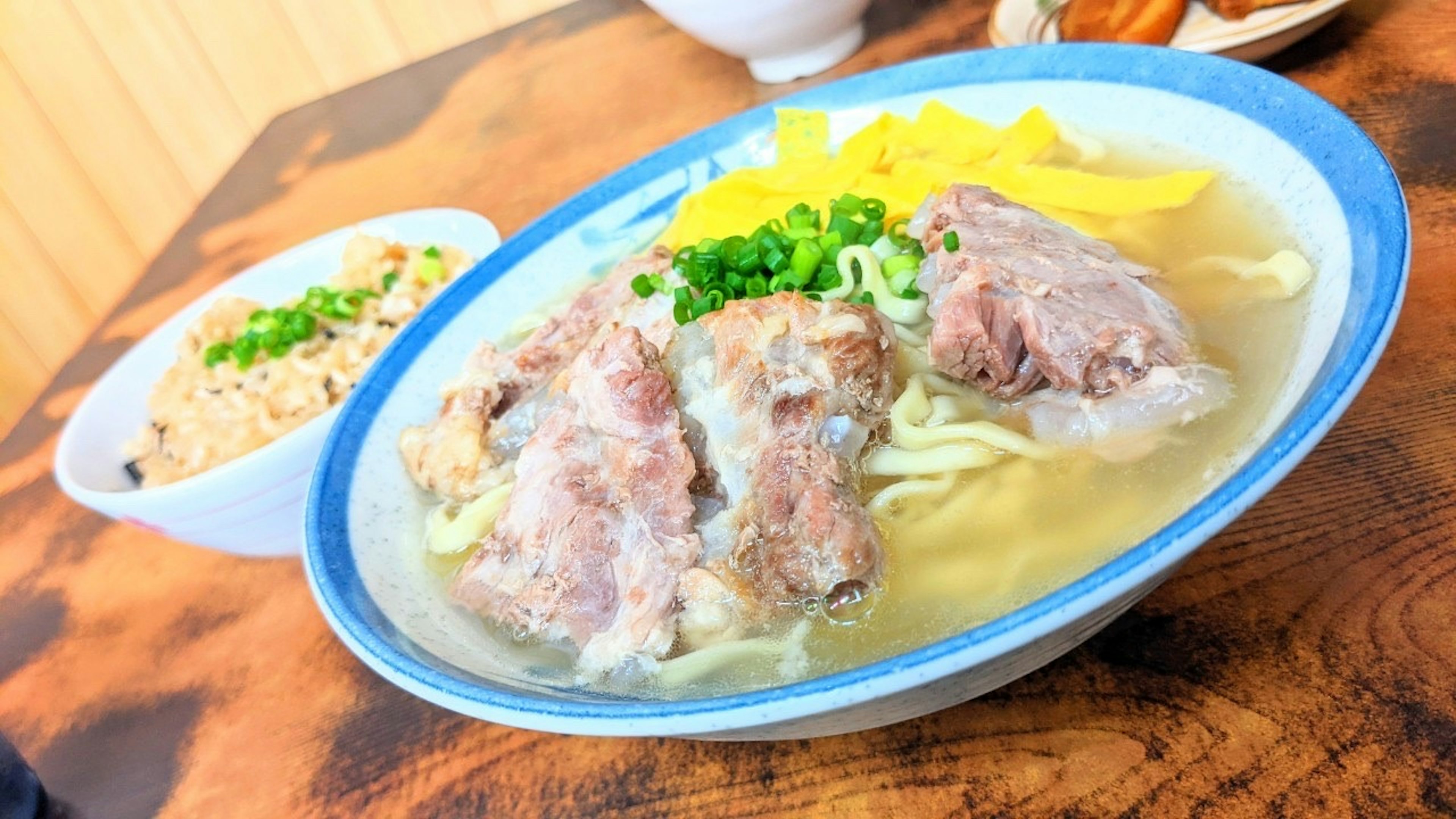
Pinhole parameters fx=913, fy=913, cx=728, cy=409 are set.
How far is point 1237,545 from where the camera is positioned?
1.28 m

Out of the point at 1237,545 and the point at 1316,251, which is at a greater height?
the point at 1316,251

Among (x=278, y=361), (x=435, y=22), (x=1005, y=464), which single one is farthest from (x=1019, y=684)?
(x=435, y=22)

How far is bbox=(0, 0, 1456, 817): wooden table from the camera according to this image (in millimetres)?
1067

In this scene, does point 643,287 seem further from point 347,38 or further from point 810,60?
point 347,38

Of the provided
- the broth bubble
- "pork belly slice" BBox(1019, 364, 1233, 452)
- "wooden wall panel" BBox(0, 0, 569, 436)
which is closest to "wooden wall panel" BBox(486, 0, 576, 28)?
"wooden wall panel" BBox(0, 0, 569, 436)

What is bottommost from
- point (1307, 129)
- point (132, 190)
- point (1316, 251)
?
point (132, 190)

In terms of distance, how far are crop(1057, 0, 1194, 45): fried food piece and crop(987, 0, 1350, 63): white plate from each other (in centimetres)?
4

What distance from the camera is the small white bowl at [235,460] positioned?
181 cm

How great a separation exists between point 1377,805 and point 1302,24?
5.78 ft

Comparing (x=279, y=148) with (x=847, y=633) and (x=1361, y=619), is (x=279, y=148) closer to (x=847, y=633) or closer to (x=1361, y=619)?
(x=847, y=633)

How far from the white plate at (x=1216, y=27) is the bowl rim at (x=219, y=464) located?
152 centimetres

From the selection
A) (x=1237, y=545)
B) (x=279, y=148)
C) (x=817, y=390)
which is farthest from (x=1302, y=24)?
(x=279, y=148)

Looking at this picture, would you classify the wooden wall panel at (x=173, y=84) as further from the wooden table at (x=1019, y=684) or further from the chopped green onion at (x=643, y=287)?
the chopped green onion at (x=643, y=287)

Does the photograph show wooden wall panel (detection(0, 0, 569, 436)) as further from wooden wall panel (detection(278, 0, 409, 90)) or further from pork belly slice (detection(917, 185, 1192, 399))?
pork belly slice (detection(917, 185, 1192, 399))
